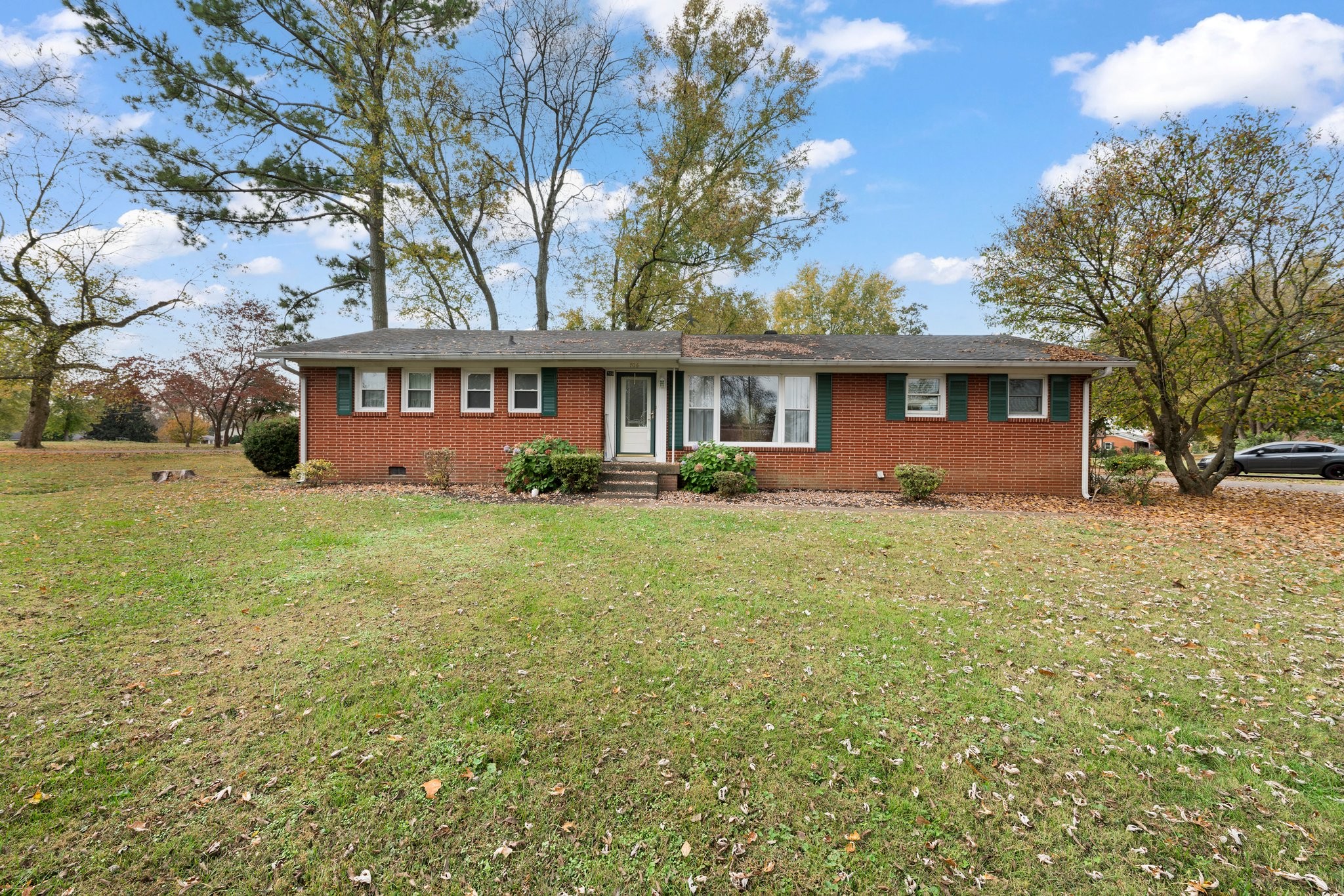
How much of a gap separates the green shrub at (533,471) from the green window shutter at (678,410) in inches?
110

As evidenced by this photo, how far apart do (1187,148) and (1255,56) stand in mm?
1626

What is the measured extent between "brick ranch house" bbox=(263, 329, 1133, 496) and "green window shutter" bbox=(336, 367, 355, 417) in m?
0.02

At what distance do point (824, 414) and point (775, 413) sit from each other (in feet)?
3.79

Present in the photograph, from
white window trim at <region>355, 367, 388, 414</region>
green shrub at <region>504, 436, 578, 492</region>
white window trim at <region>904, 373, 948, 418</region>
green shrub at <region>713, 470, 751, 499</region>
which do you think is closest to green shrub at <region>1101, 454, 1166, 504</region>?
white window trim at <region>904, 373, 948, 418</region>

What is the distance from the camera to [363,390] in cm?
1277

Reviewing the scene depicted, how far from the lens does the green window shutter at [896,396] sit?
1231 cm

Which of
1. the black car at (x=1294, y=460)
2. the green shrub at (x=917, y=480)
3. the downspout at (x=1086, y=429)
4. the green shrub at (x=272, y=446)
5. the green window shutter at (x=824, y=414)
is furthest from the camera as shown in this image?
the black car at (x=1294, y=460)

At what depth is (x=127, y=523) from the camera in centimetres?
737

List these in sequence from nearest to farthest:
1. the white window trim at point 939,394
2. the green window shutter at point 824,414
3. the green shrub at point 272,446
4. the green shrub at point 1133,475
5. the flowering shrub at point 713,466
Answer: the flowering shrub at point 713,466, the green shrub at point 1133,475, the white window trim at point 939,394, the green window shutter at point 824,414, the green shrub at point 272,446

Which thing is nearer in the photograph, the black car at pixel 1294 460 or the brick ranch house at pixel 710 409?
the brick ranch house at pixel 710 409

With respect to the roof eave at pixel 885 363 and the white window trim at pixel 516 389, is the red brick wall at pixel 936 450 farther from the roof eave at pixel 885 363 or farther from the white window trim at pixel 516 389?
A: the white window trim at pixel 516 389

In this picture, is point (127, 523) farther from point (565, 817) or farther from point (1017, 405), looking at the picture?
point (1017, 405)

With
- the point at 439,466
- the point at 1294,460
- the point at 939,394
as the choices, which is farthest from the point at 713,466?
the point at 1294,460

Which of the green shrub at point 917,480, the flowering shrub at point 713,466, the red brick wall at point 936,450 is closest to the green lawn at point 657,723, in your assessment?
the green shrub at point 917,480
